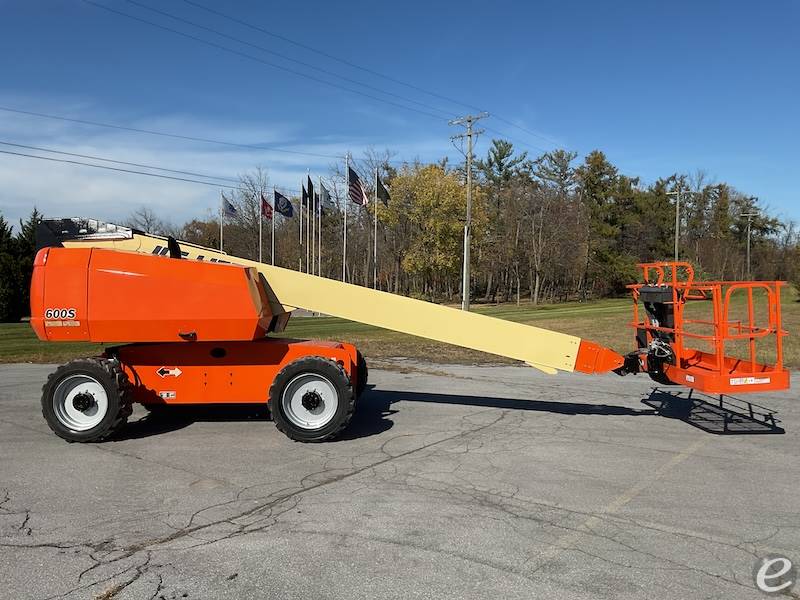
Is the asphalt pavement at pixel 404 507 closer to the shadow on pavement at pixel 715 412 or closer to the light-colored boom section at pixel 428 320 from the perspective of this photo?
the shadow on pavement at pixel 715 412

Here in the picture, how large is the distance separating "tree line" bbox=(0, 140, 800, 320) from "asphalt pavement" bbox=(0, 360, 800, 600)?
30.4 m

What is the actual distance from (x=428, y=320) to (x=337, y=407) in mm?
1525

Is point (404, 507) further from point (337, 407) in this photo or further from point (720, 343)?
point (720, 343)

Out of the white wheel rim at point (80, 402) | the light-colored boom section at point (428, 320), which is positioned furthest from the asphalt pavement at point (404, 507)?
the light-colored boom section at point (428, 320)

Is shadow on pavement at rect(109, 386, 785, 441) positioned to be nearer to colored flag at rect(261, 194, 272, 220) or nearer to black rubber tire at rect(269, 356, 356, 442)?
black rubber tire at rect(269, 356, 356, 442)

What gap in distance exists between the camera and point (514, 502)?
5195 mm

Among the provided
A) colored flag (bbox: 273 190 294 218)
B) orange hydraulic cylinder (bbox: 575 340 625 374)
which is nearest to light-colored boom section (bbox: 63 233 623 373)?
orange hydraulic cylinder (bbox: 575 340 625 374)

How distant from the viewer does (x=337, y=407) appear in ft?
23.1

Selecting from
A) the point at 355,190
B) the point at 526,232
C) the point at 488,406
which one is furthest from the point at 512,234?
the point at 488,406

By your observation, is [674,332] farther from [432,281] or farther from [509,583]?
[432,281]

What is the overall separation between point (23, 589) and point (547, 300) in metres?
58.7

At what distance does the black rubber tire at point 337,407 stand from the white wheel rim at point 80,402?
77.7 inches

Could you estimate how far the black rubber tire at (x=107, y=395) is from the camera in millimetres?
6984

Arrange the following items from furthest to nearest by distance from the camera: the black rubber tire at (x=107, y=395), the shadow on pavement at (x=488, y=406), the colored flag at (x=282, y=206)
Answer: the colored flag at (x=282, y=206)
the shadow on pavement at (x=488, y=406)
the black rubber tire at (x=107, y=395)
